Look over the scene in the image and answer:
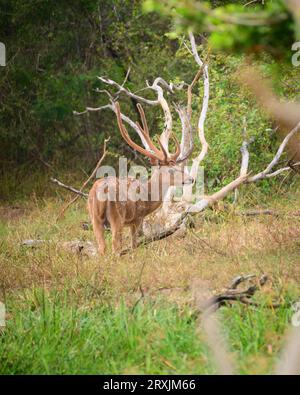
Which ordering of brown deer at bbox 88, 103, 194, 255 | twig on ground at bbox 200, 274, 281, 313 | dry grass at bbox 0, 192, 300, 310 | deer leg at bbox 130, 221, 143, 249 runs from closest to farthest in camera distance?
twig on ground at bbox 200, 274, 281, 313 < dry grass at bbox 0, 192, 300, 310 < brown deer at bbox 88, 103, 194, 255 < deer leg at bbox 130, 221, 143, 249

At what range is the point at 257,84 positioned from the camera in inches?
108

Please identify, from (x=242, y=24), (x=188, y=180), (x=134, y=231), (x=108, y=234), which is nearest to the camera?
(x=242, y=24)

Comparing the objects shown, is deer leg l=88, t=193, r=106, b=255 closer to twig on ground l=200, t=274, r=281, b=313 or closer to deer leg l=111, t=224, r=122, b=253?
deer leg l=111, t=224, r=122, b=253

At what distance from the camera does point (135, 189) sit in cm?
893

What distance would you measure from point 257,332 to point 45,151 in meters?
10.4

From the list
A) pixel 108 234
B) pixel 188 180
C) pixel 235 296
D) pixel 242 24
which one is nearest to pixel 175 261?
pixel 188 180

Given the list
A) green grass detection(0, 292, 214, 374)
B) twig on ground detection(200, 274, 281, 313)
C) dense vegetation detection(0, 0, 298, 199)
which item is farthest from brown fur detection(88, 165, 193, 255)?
dense vegetation detection(0, 0, 298, 199)

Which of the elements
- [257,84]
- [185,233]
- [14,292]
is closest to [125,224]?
[185,233]

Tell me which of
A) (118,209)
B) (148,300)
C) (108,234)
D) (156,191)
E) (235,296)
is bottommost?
(235,296)

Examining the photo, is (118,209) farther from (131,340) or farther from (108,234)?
(131,340)

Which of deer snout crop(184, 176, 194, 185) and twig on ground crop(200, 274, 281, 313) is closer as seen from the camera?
twig on ground crop(200, 274, 281, 313)

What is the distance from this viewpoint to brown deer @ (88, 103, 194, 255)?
27.9ft

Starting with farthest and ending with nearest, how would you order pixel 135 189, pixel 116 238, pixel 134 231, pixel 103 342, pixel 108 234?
1. pixel 108 234
2. pixel 135 189
3. pixel 134 231
4. pixel 116 238
5. pixel 103 342
